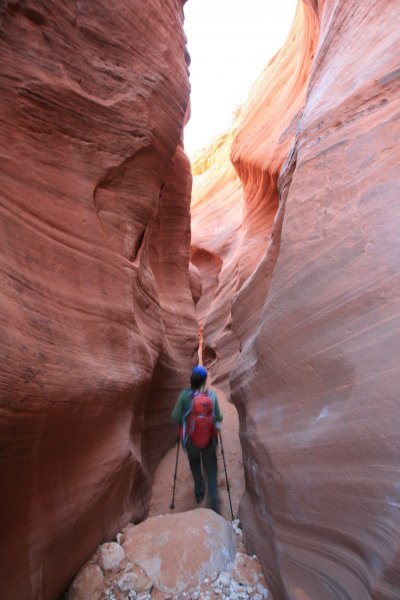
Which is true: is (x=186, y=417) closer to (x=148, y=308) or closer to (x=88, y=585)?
(x=148, y=308)

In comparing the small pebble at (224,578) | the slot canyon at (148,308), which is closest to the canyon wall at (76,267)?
the slot canyon at (148,308)

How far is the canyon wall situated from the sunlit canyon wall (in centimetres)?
146

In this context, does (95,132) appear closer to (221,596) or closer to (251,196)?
(221,596)

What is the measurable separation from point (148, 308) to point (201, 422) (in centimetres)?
170

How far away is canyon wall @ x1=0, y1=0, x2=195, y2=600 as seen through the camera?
255 cm

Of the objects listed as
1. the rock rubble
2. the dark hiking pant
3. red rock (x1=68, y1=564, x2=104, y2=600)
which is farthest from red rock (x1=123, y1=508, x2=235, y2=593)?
the dark hiking pant

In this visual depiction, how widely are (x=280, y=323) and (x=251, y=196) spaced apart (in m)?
8.49

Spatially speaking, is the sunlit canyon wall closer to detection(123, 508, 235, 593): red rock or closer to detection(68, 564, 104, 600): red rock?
detection(123, 508, 235, 593): red rock

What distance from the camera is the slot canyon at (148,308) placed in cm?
241

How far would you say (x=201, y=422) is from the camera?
4293 mm

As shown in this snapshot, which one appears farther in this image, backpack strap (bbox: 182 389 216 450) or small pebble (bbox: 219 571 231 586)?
backpack strap (bbox: 182 389 216 450)

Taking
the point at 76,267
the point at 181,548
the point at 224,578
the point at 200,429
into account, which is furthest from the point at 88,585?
the point at 76,267

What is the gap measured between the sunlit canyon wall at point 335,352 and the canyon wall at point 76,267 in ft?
4.77

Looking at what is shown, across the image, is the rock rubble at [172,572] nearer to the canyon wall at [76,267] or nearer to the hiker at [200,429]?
the canyon wall at [76,267]
